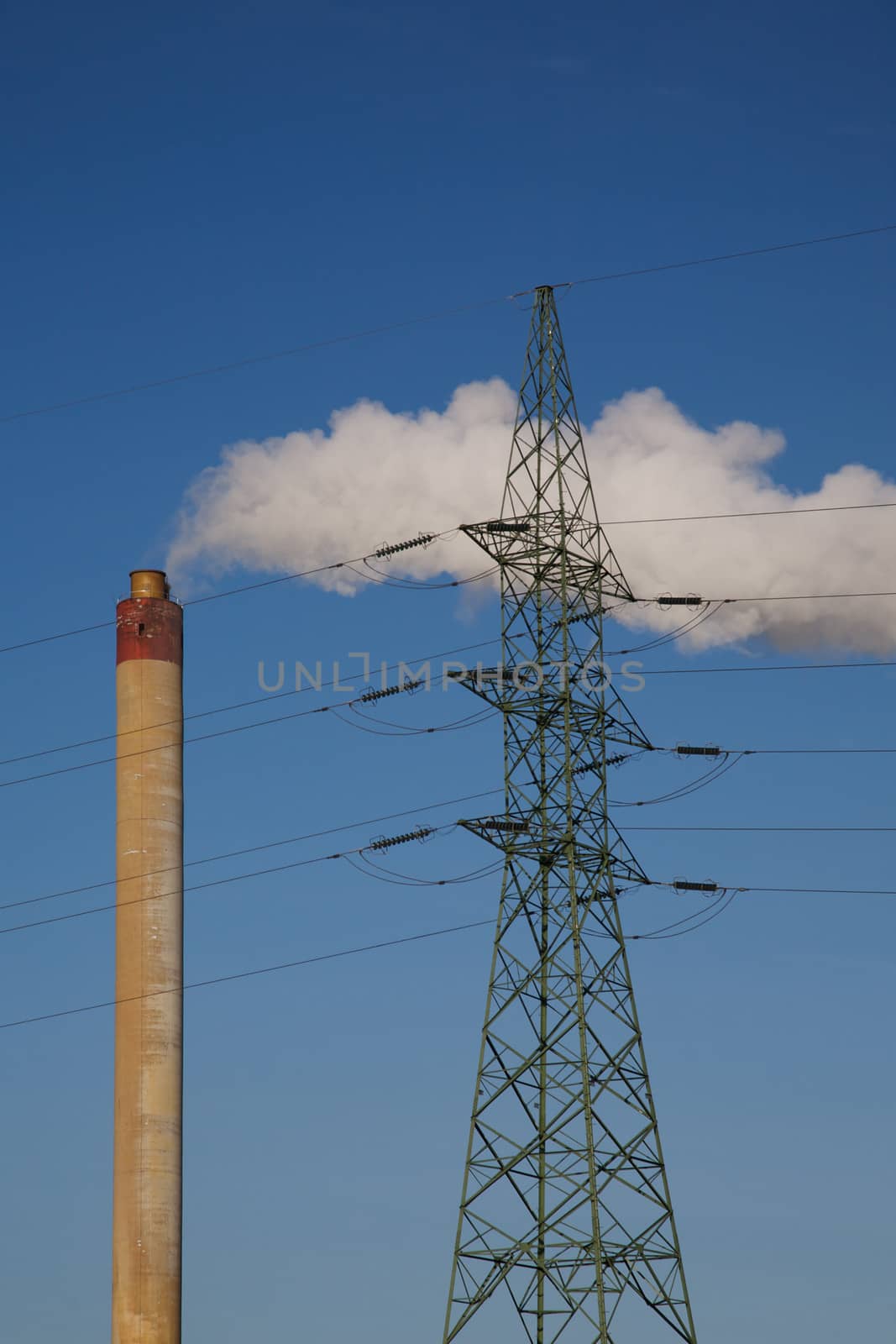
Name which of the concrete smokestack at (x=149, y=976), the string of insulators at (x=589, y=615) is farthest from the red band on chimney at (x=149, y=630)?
the string of insulators at (x=589, y=615)

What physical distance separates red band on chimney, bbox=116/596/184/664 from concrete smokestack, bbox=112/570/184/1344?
3cm

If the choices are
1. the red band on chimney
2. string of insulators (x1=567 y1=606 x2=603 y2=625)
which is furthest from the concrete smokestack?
string of insulators (x1=567 y1=606 x2=603 y2=625)

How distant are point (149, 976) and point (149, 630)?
12.6 metres

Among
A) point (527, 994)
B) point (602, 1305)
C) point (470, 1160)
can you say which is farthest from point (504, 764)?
point (602, 1305)

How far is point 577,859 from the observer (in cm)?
4747

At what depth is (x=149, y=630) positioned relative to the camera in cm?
7088

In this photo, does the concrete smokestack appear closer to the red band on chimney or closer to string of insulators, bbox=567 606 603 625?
the red band on chimney

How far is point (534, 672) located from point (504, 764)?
2.42m

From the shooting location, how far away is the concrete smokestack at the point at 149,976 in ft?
216

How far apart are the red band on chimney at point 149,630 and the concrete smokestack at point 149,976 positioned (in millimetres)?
31

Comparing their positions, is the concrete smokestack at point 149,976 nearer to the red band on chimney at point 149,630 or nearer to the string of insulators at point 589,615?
the red band on chimney at point 149,630

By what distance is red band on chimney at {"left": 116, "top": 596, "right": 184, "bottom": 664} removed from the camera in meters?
70.6

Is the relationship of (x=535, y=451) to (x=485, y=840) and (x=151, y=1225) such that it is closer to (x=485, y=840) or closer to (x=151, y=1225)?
(x=485, y=840)

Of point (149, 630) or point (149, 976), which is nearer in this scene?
point (149, 976)
